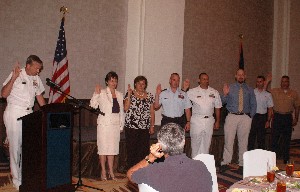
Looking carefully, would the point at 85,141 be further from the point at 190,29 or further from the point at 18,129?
the point at 190,29

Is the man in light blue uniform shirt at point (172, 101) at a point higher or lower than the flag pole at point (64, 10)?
lower

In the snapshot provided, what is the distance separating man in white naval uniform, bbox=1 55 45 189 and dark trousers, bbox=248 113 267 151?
3.93 metres

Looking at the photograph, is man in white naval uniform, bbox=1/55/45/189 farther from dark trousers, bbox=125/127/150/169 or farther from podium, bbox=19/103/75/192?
dark trousers, bbox=125/127/150/169

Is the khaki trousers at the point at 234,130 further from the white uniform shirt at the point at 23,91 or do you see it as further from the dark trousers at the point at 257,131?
the white uniform shirt at the point at 23,91

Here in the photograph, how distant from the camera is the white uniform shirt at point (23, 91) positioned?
4535 mm

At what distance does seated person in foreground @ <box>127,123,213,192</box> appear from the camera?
208cm

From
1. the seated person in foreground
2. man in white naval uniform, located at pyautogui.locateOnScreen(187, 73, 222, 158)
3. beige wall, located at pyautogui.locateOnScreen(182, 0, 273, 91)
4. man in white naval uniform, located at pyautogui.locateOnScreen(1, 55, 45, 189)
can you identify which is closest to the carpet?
man in white naval uniform, located at pyautogui.locateOnScreen(1, 55, 45, 189)

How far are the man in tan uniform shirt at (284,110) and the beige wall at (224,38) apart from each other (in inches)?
91.8

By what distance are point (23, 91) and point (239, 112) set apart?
350 centimetres

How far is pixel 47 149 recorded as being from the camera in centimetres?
407

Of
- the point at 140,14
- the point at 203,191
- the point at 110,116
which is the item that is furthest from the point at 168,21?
the point at 203,191

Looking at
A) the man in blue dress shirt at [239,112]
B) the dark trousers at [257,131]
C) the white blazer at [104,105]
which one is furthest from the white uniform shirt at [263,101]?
the white blazer at [104,105]

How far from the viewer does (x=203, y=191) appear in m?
2.16

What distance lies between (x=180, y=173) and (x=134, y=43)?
5492 mm
